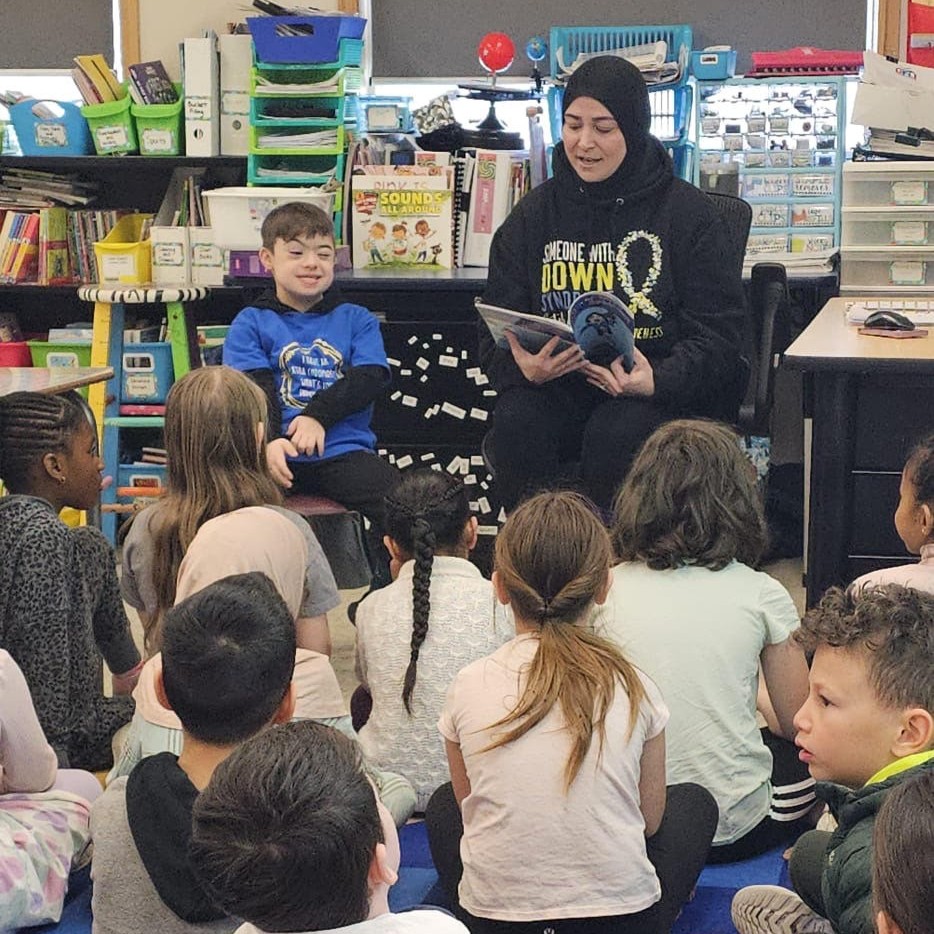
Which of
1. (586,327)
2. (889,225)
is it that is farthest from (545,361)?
(889,225)

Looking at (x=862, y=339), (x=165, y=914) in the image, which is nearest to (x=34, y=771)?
(x=165, y=914)

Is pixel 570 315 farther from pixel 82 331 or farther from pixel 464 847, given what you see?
pixel 82 331

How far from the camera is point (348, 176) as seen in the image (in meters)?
4.56

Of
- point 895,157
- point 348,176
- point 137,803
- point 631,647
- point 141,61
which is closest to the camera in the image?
point 137,803

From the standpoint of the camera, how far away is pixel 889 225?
165 inches

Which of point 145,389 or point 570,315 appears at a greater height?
point 570,315

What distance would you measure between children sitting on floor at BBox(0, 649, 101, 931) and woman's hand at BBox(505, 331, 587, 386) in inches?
52.6

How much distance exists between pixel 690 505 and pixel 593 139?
1.24 m

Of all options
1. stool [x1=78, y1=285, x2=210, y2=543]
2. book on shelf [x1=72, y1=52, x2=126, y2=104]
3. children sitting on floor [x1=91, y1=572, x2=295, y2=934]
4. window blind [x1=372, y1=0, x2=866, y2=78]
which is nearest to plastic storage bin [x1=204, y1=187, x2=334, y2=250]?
stool [x1=78, y1=285, x2=210, y2=543]

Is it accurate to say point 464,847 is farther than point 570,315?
No

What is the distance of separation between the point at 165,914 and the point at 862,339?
1.81 m

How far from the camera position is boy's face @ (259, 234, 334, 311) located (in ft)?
11.1

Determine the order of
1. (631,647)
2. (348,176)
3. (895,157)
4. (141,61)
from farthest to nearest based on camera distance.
Result: (141,61) → (348,176) → (895,157) → (631,647)

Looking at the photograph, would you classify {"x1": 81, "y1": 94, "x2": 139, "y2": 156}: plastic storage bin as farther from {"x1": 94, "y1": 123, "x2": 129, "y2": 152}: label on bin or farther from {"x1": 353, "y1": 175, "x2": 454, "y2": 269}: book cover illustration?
{"x1": 353, "y1": 175, "x2": 454, "y2": 269}: book cover illustration
